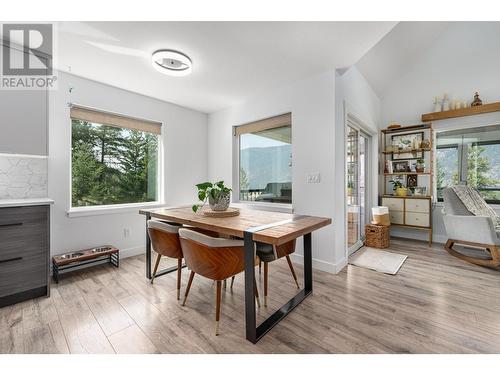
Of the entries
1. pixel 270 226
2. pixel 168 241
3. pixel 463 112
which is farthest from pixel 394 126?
pixel 168 241

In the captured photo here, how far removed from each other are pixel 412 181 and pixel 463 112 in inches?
51.0

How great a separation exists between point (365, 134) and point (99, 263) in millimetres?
4567

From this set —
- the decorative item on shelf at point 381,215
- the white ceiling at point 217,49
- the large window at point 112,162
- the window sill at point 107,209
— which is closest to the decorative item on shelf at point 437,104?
the decorative item on shelf at point 381,215

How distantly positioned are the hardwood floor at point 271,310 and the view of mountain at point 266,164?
1.48 meters

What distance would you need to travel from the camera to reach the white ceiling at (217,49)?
188cm

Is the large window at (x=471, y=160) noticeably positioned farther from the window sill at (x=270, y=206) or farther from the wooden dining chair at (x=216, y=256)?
the wooden dining chair at (x=216, y=256)

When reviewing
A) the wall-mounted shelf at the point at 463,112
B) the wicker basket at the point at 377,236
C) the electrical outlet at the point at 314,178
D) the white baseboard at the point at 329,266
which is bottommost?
the white baseboard at the point at 329,266

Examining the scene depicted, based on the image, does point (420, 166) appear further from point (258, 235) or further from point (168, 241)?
point (168, 241)

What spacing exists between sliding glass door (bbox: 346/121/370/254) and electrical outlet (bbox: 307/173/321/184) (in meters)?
0.78

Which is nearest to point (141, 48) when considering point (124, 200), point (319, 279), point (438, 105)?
point (124, 200)

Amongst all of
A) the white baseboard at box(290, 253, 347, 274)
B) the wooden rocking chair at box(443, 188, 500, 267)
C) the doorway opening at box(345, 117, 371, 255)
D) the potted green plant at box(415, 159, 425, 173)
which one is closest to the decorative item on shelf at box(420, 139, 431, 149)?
the potted green plant at box(415, 159, 425, 173)

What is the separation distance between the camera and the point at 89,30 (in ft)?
6.21

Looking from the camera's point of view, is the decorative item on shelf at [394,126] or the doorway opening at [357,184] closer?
the doorway opening at [357,184]

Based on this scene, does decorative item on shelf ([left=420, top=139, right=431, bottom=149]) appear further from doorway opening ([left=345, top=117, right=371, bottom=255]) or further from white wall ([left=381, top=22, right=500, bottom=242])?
doorway opening ([left=345, top=117, right=371, bottom=255])
